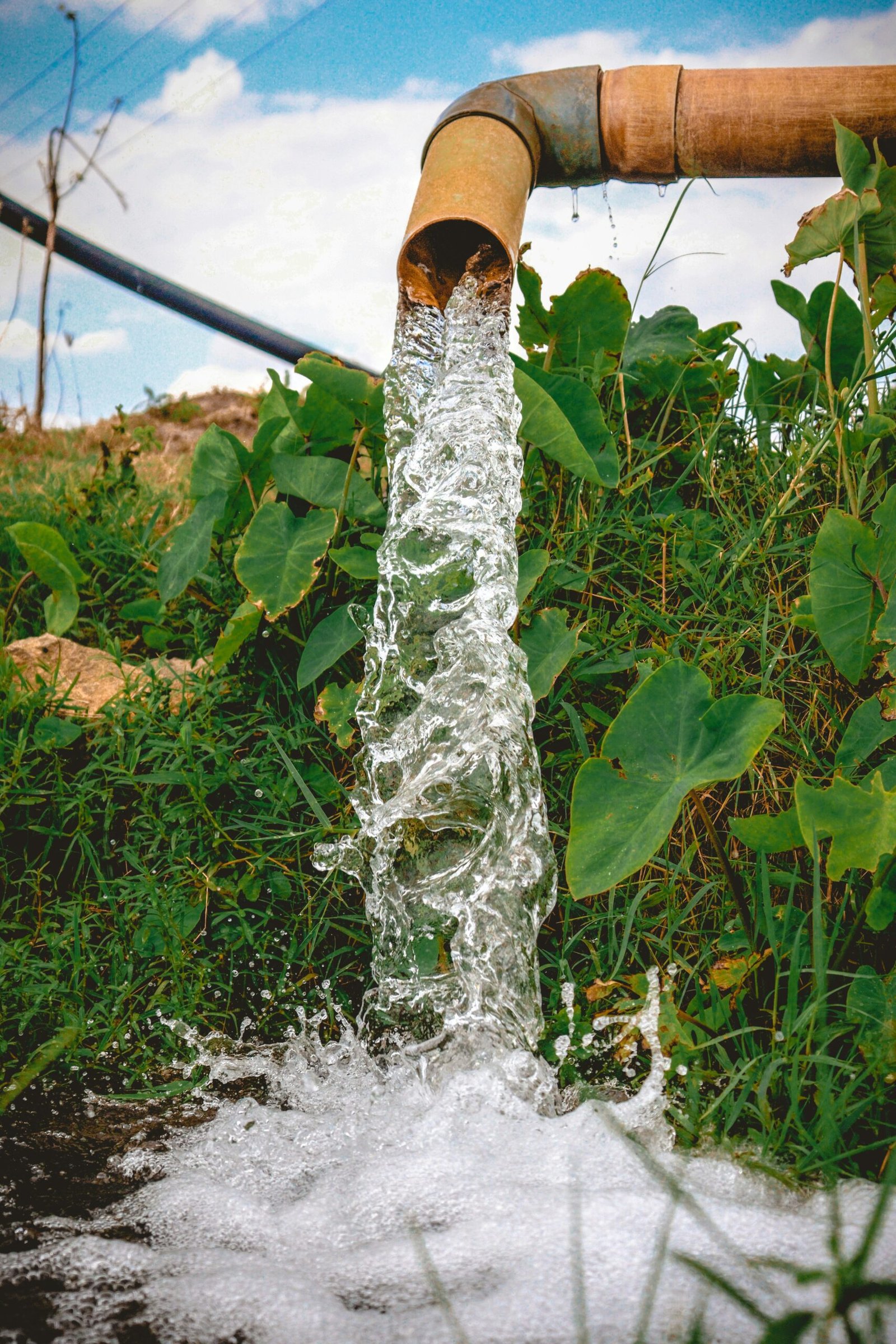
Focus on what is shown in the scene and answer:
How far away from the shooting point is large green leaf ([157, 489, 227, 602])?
4.92 ft

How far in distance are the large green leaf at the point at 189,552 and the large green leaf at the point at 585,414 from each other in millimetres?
567

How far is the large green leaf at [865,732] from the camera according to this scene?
116 cm

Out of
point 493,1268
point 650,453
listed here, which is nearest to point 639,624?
point 650,453

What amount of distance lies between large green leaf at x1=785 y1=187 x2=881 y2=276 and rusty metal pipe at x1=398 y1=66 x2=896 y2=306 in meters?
0.24

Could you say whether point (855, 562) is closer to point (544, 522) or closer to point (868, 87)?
point (544, 522)

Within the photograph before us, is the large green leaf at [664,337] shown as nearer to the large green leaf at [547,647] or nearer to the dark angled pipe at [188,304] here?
the large green leaf at [547,647]

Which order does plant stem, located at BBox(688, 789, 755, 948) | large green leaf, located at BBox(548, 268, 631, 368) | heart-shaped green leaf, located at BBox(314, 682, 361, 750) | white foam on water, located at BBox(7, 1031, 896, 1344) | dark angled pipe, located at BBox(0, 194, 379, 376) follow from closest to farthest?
white foam on water, located at BBox(7, 1031, 896, 1344) → plant stem, located at BBox(688, 789, 755, 948) → heart-shaped green leaf, located at BBox(314, 682, 361, 750) → large green leaf, located at BBox(548, 268, 631, 368) → dark angled pipe, located at BBox(0, 194, 379, 376)

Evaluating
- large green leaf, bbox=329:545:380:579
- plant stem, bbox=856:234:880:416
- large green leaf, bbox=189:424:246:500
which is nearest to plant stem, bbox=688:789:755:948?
large green leaf, bbox=329:545:380:579

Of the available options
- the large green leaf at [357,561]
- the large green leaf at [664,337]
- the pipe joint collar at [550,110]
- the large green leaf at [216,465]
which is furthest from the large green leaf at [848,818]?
the pipe joint collar at [550,110]

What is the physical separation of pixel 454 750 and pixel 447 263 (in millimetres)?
880

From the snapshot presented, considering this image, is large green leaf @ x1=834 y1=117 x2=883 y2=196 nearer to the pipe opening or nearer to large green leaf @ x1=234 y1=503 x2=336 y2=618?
the pipe opening

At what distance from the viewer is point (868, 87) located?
1.51 meters

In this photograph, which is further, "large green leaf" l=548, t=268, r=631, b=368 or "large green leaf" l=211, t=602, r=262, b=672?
"large green leaf" l=548, t=268, r=631, b=368

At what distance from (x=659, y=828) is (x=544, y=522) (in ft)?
2.50
